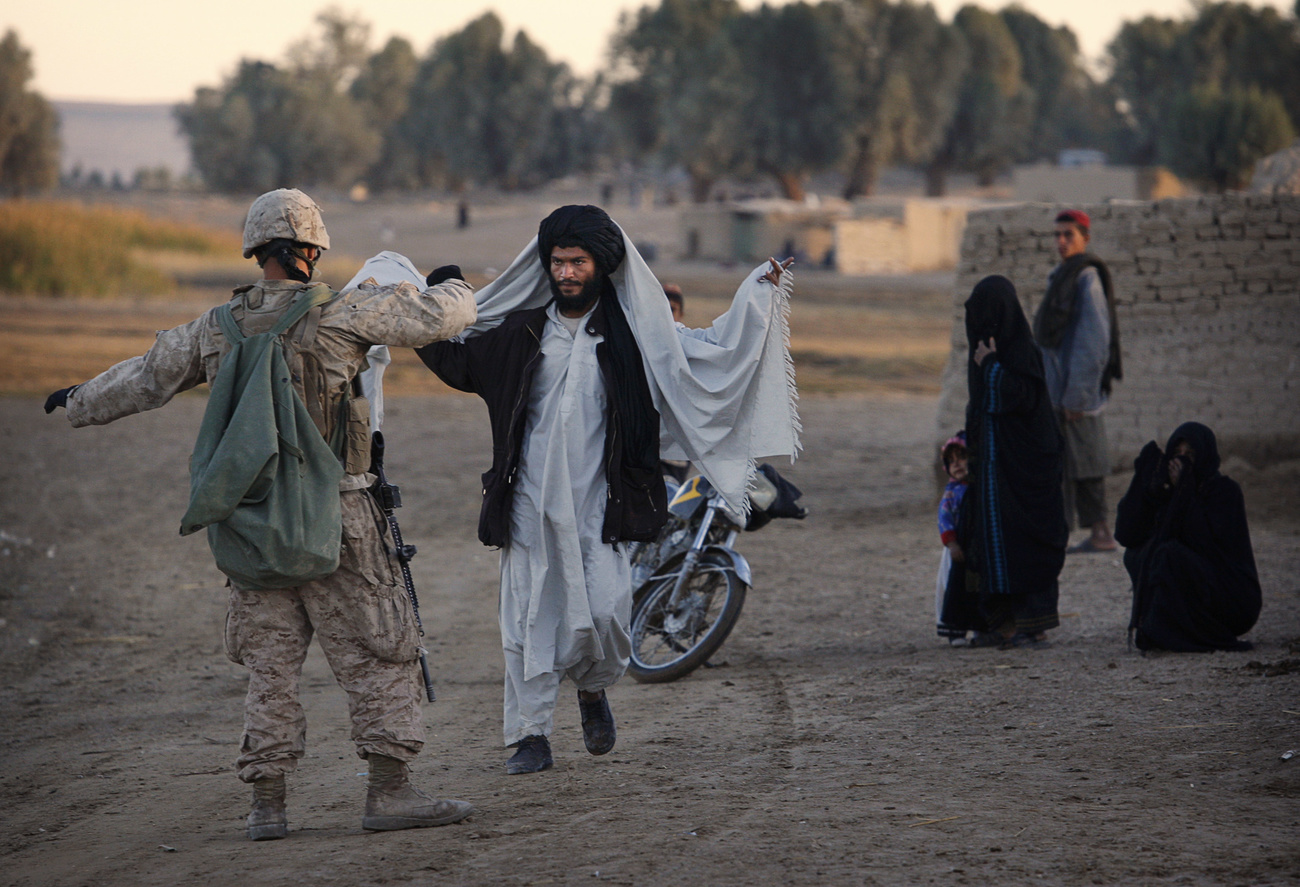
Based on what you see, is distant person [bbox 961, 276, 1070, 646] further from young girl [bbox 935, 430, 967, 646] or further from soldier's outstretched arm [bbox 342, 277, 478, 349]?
soldier's outstretched arm [bbox 342, 277, 478, 349]

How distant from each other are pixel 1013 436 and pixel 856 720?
1.58 meters

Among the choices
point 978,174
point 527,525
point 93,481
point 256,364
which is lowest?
point 93,481

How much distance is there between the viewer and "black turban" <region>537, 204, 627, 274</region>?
3.97 meters

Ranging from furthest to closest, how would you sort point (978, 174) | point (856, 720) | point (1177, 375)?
point (978, 174), point (1177, 375), point (856, 720)

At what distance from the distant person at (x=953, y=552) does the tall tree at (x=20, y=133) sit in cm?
6602

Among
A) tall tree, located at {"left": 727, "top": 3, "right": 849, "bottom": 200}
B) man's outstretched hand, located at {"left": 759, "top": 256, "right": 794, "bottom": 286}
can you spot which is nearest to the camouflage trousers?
man's outstretched hand, located at {"left": 759, "top": 256, "right": 794, "bottom": 286}

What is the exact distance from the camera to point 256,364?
3.36 metres

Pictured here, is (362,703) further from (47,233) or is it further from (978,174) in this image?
(978,174)

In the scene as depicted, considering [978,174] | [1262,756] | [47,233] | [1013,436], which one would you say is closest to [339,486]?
[1262,756]

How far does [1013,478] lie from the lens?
18.4 ft

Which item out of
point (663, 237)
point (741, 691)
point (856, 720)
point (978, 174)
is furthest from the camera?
point (978, 174)

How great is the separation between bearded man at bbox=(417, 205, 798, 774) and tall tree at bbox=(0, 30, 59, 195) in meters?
66.7

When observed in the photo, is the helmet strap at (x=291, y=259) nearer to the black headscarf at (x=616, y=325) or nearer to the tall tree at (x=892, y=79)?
the black headscarf at (x=616, y=325)

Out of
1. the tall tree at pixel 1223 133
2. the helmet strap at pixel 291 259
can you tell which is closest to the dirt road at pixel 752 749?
the helmet strap at pixel 291 259
